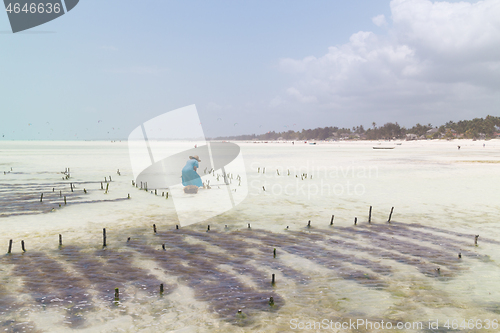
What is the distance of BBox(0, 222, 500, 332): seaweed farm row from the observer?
7316 millimetres

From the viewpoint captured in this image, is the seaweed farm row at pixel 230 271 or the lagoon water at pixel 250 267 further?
the seaweed farm row at pixel 230 271

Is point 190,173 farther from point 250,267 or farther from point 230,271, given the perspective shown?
point 230,271

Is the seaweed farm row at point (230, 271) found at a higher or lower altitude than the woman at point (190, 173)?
lower

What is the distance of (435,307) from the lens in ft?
24.4

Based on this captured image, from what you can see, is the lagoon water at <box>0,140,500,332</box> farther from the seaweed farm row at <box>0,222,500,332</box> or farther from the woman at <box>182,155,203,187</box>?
the woman at <box>182,155,203,187</box>

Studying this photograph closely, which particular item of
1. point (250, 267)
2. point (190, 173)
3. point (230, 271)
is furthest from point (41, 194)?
point (250, 267)

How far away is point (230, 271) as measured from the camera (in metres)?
9.38

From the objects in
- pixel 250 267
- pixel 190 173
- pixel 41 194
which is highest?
pixel 190 173

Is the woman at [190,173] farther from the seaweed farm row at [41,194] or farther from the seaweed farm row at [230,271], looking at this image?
the seaweed farm row at [230,271]

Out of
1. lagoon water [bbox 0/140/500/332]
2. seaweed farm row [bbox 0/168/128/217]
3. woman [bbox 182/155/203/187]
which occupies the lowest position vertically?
lagoon water [bbox 0/140/500/332]

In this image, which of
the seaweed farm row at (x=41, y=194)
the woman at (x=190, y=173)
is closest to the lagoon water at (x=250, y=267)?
the seaweed farm row at (x=41, y=194)

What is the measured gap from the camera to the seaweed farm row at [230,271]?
288 inches

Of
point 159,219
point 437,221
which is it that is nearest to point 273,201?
point 159,219

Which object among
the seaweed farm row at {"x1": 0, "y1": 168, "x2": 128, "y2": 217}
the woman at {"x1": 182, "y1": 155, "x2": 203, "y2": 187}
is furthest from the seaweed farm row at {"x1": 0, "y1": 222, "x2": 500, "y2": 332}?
the woman at {"x1": 182, "y1": 155, "x2": 203, "y2": 187}
